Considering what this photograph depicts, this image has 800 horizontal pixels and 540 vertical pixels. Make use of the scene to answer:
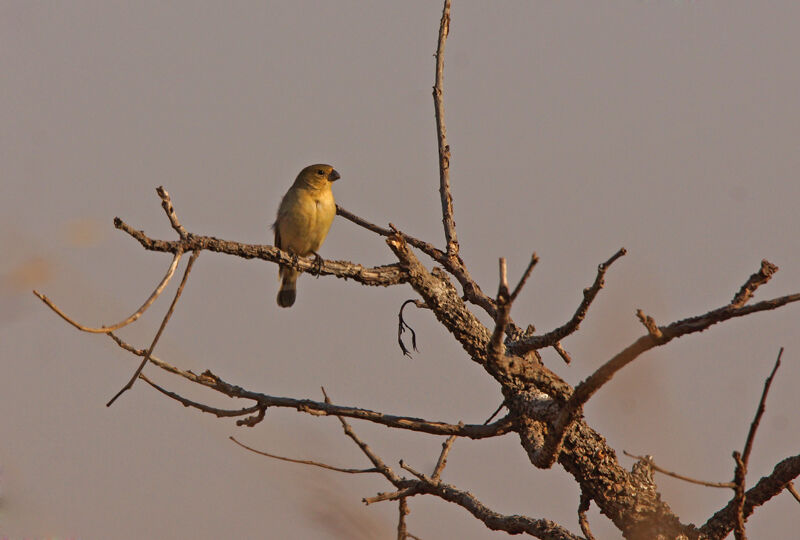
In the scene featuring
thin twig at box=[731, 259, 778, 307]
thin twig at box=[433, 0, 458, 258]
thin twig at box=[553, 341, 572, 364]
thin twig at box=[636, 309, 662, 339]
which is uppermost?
thin twig at box=[433, 0, 458, 258]

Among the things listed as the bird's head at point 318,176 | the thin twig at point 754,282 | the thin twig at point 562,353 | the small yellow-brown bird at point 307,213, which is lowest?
the thin twig at point 754,282

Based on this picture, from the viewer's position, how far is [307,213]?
782 cm

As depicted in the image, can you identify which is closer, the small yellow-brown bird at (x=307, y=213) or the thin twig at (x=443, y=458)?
the thin twig at (x=443, y=458)

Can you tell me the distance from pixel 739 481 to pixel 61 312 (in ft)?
6.32

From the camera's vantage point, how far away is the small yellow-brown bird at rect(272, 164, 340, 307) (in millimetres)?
7812

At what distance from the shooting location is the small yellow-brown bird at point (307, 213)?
781 cm

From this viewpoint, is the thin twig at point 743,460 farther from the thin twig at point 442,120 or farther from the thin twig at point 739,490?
the thin twig at point 442,120

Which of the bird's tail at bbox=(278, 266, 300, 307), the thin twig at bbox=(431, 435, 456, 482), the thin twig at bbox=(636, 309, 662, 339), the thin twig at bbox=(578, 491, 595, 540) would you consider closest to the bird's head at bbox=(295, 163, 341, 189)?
the bird's tail at bbox=(278, 266, 300, 307)

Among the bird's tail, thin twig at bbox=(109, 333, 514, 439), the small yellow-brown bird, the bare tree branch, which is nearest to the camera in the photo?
the bare tree branch

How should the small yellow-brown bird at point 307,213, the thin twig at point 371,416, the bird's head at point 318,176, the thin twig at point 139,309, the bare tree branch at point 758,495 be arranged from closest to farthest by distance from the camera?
the thin twig at point 139,309 → the bare tree branch at point 758,495 → the thin twig at point 371,416 → the small yellow-brown bird at point 307,213 → the bird's head at point 318,176

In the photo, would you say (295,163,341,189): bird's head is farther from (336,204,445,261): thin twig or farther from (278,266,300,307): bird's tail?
(336,204,445,261): thin twig

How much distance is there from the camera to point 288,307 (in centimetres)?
905

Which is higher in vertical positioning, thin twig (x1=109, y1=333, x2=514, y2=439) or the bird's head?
the bird's head

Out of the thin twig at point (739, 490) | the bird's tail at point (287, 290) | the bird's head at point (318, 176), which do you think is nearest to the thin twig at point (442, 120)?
the thin twig at point (739, 490)
